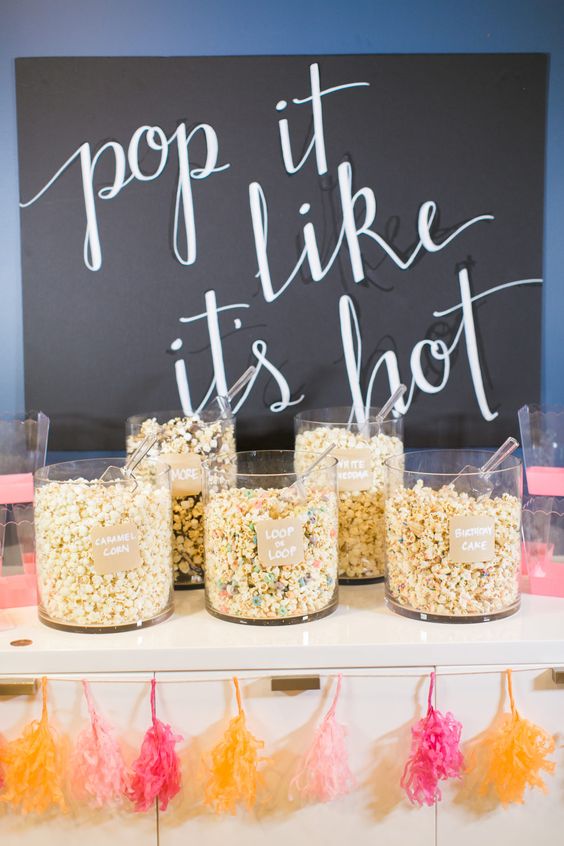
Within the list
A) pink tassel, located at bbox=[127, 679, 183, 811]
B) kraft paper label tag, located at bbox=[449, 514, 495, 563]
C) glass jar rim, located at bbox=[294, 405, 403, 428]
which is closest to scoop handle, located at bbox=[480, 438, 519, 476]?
kraft paper label tag, located at bbox=[449, 514, 495, 563]

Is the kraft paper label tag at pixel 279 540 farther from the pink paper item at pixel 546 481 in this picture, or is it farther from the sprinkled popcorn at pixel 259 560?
the pink paper item at pixel 546 481

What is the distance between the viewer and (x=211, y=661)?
4.65 ft

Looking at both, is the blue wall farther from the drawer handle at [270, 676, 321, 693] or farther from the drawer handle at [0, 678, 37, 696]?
the drawer handle at [270, 676, 321, 693]

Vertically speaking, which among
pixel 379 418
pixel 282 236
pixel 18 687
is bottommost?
pixel 18 687

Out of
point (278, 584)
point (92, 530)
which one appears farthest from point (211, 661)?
point (92, 530)

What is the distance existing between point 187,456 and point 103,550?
29 centimetres

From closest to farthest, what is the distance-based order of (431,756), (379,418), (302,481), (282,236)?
(431,756)
(302,481)
(379,418)
(282,236)

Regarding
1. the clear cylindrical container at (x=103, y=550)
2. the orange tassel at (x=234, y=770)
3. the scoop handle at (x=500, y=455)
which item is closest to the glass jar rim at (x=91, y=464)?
the clear cylindrical container at (x=103, y=550)

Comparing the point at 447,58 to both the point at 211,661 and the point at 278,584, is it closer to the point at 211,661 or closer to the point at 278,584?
the point at 278,584

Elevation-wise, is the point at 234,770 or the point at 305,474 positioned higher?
the point at 305,474

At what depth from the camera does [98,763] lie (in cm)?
139

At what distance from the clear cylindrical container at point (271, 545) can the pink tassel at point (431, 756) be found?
25 cm

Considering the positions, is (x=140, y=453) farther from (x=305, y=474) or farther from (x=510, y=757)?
(x=510, y=757)

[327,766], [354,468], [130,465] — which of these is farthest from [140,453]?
[327,766]
